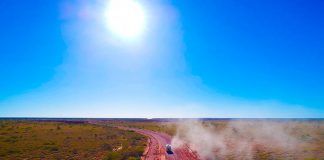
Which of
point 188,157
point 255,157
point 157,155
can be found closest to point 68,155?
point 157,155

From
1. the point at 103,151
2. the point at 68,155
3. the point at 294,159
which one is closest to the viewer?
the point at 294,159

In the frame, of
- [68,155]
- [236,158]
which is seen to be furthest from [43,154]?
[236,158]

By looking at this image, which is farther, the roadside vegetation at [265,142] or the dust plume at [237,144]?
the dust plume at [237,144]

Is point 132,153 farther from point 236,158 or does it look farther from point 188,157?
point 236,158

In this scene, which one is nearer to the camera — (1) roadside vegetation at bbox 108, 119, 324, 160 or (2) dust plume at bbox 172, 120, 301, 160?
(1) roadside vegetation at bbox 108, 119, 324, 160

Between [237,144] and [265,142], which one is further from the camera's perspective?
[265,142]

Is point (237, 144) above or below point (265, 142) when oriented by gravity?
below

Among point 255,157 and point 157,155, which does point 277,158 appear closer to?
point 255,157

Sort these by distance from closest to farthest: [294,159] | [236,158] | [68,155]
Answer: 1. [294,159]
2. [236,158]
3. [68,155]

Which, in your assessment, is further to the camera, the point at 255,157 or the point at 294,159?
the point at 255,157
